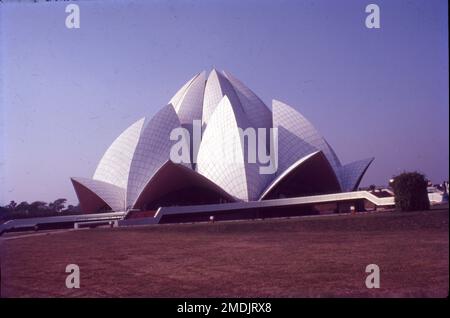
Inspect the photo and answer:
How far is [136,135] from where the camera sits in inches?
1087

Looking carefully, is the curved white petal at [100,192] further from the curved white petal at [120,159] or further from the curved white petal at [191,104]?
the curved white petal at [191,104]

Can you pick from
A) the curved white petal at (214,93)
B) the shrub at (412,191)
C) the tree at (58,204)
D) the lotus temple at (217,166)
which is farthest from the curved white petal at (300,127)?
the tree at (58,204)

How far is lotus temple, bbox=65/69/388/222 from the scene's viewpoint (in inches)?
922

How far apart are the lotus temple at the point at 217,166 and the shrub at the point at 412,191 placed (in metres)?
8.38

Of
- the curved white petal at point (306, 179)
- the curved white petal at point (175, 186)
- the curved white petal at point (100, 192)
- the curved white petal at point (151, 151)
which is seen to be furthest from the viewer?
the curved white petal at point (100, 192)

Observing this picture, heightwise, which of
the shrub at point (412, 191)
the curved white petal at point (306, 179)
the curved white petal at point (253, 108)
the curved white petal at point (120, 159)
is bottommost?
the shrub at point (412, 191)

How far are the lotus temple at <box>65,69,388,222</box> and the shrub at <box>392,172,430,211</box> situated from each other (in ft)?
27.5

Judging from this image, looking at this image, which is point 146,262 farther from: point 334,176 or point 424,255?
point 334,176

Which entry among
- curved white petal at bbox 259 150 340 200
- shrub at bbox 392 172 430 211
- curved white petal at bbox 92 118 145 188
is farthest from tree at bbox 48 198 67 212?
shrub at bbox 392 172 430 211

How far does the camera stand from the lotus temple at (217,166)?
23.4m

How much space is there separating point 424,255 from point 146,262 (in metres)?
5.23

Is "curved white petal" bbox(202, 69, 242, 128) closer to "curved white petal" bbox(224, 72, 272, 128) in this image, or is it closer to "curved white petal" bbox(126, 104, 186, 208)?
"curved white petal" bbox(224, 72, 272, 128)
